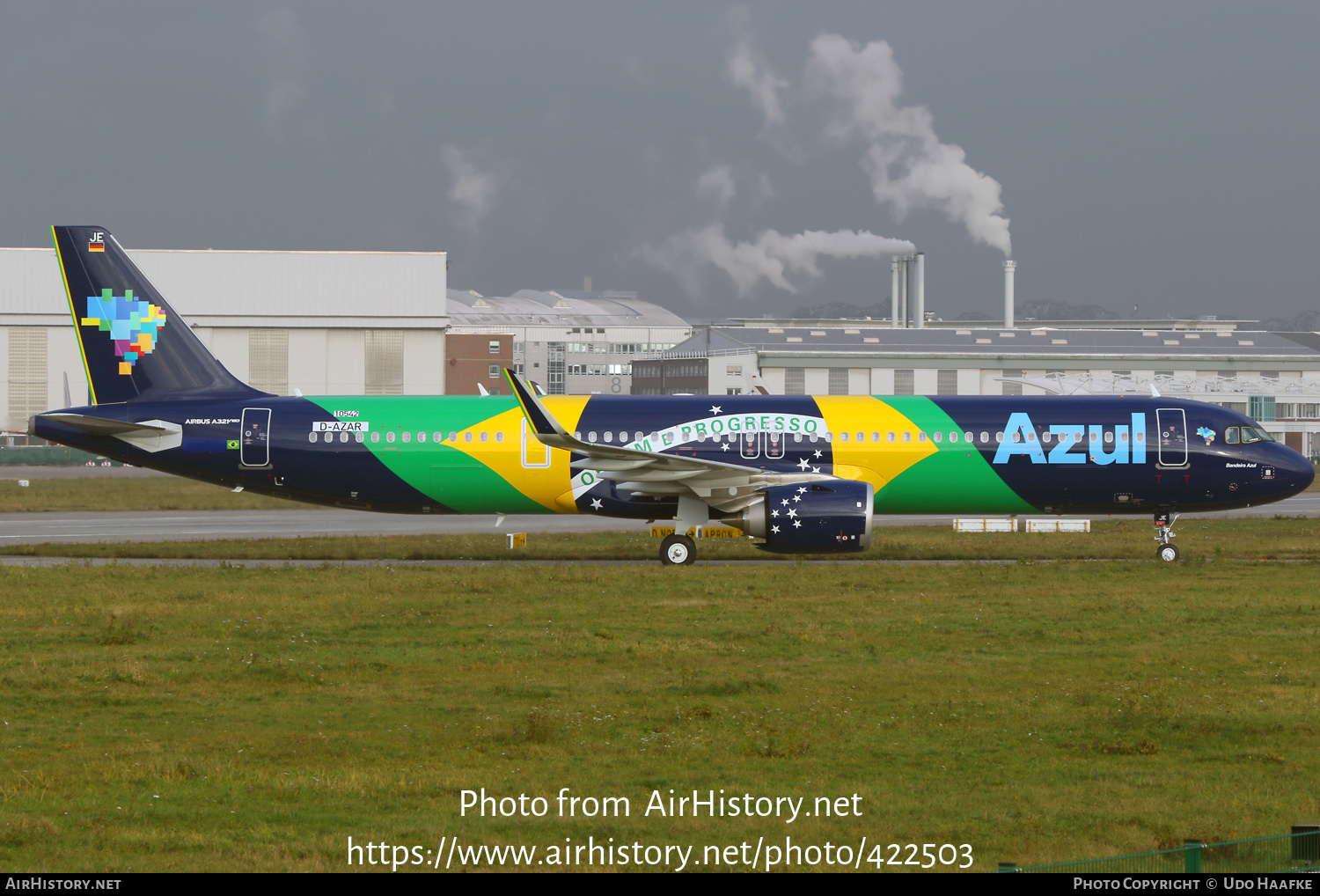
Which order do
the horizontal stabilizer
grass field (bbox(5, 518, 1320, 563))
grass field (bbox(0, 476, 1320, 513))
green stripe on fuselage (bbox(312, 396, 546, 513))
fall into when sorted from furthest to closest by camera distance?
grass field (bbox(0, 476, 1320, 513)), grass field (bbox(5, 518, 1320, 563)), green stripe on fuselage (bbox(312, 396, 546, 513)), the horizontal stabilizer

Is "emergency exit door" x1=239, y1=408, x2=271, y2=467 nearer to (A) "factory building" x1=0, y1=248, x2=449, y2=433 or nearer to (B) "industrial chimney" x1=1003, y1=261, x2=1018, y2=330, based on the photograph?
(A) "factory building" x1=0, y1=248, x2=449, y2=433

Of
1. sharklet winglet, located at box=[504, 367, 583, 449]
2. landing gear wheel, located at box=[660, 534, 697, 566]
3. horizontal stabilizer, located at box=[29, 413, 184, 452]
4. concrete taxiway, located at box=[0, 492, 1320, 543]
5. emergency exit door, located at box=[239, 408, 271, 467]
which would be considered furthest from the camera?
concrete taxiway, located at box=[0, 492, 1320, 543]

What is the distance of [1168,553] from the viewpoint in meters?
34.8

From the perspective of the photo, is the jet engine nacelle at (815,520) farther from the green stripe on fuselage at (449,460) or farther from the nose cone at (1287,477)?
the nose cone at (1287,477)

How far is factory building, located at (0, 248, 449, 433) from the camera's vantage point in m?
100

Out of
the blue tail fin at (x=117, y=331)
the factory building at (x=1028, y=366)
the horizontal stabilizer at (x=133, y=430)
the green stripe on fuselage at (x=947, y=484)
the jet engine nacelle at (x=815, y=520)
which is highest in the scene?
the factory building at (x=1028, y=366)

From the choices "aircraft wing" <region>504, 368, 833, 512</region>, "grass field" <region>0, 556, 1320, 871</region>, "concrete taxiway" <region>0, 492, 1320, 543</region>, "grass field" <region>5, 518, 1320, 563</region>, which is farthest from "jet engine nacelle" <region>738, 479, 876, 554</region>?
"concrete taxiway" <region>0, 492, 1320, 543</region>

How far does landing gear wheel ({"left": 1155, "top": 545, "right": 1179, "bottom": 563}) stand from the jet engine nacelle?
8.52 m

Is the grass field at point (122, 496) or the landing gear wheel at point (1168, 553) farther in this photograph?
the grass field at point (122, 496)

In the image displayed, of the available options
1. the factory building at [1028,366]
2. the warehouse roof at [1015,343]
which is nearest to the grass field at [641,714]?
the factory building at [1028,366]

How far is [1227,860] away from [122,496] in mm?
60285

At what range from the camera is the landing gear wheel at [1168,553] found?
34.6 m

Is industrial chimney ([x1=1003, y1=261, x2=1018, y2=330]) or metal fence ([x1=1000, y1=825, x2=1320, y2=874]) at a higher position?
industrial chimney ([x1=1003, y1=261, x2=1018, y2=330])

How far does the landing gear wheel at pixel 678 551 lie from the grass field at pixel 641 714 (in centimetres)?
494
